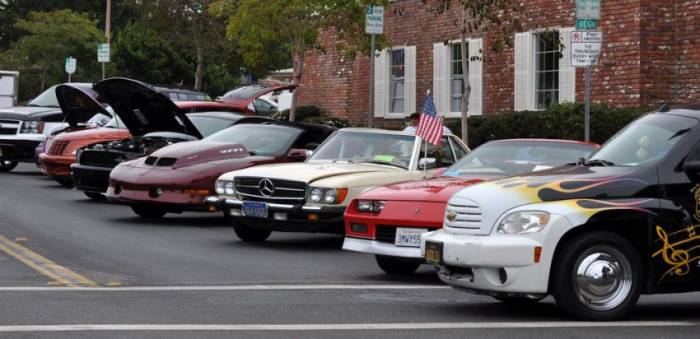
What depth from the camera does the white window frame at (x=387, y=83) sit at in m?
33.5

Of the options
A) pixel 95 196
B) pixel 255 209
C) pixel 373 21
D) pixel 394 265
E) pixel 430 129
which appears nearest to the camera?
A: pixel 394 265

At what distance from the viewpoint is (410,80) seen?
33.6m

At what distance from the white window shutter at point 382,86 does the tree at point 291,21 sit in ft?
8.83

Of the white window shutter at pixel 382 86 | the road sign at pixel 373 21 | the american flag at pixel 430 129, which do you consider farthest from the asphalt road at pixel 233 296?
the white window shutter at pixel 382 86

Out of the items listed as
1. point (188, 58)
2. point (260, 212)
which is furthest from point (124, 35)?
point (260, 212)

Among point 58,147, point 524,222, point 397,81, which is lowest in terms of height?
point 524,222

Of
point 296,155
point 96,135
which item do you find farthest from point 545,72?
point 296,155

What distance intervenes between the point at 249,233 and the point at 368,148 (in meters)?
1.68

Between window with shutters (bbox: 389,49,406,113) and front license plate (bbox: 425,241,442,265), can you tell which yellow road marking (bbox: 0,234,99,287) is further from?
window with shutters (bbox: 389,49,406,113)

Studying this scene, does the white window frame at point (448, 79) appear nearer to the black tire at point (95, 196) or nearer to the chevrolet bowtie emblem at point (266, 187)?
the black tire at point (95, 196)

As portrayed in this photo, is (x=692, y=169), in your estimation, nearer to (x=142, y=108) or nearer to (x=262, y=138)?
(x=262, y=138)

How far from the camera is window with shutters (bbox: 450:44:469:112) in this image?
31625mm

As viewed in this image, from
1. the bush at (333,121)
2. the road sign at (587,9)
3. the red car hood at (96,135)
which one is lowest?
→ the red car hood at (96,135)

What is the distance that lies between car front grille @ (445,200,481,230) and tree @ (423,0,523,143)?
14378 millimetres
